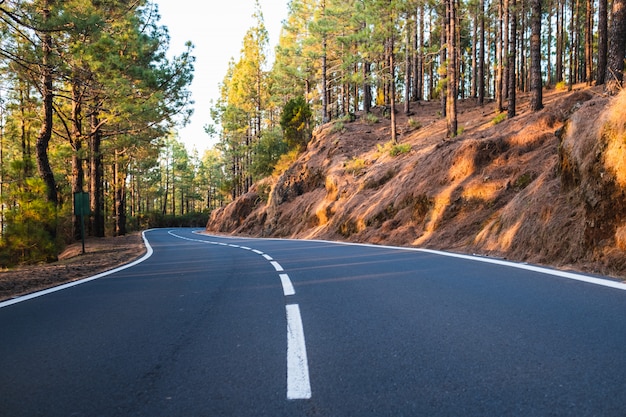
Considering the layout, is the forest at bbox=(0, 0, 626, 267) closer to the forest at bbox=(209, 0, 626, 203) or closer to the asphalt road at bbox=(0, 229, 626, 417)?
the forest at bbox=(209, 0, 626, 203)

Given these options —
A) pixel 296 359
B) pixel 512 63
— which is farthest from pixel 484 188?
pixel 512 63

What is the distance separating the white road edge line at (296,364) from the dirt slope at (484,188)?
5433 mm

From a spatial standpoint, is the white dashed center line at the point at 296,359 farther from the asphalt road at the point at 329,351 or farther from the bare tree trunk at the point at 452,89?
the bare tree trunk at the point at 452,89

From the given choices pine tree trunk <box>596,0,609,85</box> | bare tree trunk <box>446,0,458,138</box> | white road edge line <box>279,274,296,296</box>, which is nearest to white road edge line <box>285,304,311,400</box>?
white road edge line <box>279,274,296,296</box>

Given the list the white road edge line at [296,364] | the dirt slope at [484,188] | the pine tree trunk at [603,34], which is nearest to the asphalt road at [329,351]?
the white road edge line at [296,364]

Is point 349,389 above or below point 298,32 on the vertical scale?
below

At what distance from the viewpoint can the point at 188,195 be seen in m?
91.8

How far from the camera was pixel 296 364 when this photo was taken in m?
3.38

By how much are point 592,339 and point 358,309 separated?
241 centimetres

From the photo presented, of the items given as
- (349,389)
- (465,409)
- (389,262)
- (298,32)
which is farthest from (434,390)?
(298,32)

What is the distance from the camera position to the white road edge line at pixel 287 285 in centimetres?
654

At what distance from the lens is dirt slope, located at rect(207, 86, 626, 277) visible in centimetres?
798

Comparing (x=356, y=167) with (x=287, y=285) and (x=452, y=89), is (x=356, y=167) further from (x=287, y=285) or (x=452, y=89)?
(x=287, y=285)

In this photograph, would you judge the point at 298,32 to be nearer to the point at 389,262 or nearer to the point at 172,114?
the point at 172,114
